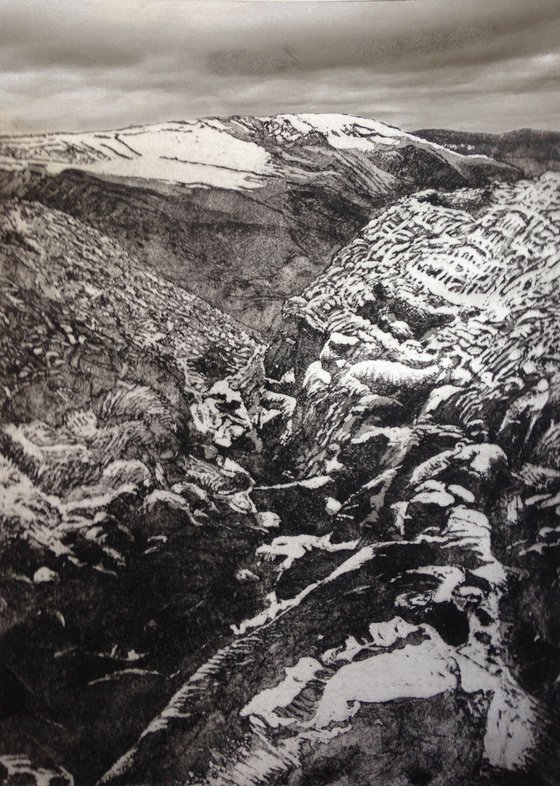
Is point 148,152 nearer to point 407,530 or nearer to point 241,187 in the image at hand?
point 241,187

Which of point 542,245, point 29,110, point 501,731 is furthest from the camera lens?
point 501,731

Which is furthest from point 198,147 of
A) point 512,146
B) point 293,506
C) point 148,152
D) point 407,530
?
point 407,530

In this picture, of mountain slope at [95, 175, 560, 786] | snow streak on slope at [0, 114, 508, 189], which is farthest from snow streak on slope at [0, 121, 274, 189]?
mountain slope at [95, 175, 560, 786]

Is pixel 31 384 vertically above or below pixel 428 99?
below

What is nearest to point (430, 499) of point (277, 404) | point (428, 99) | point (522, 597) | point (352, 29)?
point (522, 597)

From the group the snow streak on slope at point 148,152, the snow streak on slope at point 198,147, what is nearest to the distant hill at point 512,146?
the snow streak on slope at point 198,147

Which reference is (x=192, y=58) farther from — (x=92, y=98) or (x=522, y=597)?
(x=522, y=597)

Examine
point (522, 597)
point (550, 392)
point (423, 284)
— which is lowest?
point (522, 597)
